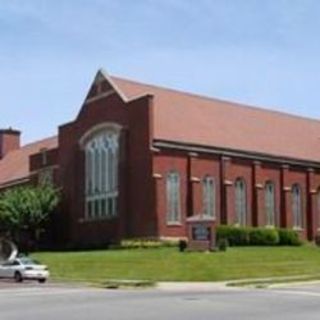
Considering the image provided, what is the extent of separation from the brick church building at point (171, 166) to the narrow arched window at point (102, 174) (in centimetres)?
8

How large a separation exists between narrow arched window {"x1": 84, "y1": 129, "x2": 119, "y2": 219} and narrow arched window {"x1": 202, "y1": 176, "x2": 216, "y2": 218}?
21.6 ft

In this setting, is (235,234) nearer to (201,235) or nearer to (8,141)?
(201,235)

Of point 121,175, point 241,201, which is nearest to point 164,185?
point 121,175

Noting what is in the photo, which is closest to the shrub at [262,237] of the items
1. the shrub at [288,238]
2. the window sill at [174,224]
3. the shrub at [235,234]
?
the shrub at [235,234]

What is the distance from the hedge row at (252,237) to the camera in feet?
192

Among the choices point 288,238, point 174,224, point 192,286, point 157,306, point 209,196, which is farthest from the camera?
point 209,196

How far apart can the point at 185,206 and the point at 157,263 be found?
16810 millimetres

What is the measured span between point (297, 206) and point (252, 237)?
34.0 ft

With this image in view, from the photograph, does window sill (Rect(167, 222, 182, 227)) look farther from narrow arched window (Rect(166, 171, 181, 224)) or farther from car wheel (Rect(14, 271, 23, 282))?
car wheel (Rect(14, 271, 23, 282))

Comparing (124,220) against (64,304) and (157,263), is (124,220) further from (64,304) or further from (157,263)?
(64,304)

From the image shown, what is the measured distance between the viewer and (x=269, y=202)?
220 feet

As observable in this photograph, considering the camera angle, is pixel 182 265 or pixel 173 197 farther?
pixel 173 197

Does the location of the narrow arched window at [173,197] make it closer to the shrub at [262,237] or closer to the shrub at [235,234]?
the shrub at [235,234]

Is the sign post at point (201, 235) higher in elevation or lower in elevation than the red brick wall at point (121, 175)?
lower
